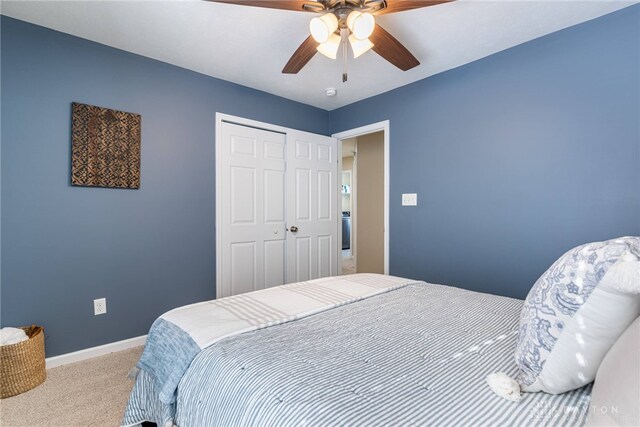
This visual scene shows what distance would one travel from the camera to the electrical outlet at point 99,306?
2.38m

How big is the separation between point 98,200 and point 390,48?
2.43m

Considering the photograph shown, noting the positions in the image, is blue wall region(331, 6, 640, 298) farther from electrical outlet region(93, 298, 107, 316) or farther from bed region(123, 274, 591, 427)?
electrical outlet region(93, 298, 107, 316)

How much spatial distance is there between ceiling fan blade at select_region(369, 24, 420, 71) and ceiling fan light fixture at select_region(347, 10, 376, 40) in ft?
0.64

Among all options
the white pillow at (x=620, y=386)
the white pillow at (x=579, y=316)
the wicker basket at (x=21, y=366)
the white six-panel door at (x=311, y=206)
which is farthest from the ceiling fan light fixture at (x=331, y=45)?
the wicker basket at (x=21, y=366)

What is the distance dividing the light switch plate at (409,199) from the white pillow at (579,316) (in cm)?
228

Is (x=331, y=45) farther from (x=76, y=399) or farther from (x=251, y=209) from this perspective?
(x=76, y=399)

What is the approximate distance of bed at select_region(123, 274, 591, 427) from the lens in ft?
2.39

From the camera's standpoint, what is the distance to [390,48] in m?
2.03

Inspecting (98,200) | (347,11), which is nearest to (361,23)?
(347,11)

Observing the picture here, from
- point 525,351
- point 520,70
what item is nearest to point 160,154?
point 525,351

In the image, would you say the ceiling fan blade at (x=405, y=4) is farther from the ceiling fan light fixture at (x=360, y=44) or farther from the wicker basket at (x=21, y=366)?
the wicker basket at (x=21, y=366)

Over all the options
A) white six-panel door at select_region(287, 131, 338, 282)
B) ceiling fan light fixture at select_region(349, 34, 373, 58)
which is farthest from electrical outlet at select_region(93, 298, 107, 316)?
ceiling fan light fixture at select_region(349, 34, 373, 58)

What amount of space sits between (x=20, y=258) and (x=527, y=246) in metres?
3.68

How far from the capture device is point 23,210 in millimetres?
2100
